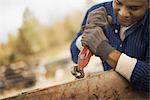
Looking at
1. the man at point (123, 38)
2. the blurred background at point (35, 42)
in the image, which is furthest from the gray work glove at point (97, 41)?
the blurred background at point (35, 42)

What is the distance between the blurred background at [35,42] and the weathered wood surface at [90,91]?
377 mm

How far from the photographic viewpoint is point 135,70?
2.48ft

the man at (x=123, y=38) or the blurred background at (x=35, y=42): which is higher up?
the man at (x=123, y=38)

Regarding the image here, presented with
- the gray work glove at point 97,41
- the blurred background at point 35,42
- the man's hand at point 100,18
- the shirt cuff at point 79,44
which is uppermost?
the man's hand at point 100,18

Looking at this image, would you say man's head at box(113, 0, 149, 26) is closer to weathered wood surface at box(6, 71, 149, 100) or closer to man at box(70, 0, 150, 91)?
man at box(70, 0, 150, 91)

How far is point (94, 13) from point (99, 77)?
144 mm

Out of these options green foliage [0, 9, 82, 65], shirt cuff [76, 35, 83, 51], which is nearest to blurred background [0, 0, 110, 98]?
green foliage [0, 9, 82, 65]

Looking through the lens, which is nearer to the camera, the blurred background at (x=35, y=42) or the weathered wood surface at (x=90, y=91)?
the weathered wood surface at (x=90, y=91)

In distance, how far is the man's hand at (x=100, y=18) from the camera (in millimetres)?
819

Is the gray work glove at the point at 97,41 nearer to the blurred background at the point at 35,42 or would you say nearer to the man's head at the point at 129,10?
the man's head at the point at 129,10

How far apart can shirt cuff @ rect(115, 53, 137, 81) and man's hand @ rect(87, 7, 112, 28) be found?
3.6 inches

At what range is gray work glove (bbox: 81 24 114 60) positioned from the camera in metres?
0.79

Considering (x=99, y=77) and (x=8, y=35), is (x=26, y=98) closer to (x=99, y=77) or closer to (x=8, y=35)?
(x=99, y=77)

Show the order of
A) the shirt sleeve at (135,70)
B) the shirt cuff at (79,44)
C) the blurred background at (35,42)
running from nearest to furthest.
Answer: the shirt sleeve at (135,70), the shirt cuff at (79,44), the blurred background at (35,42)
